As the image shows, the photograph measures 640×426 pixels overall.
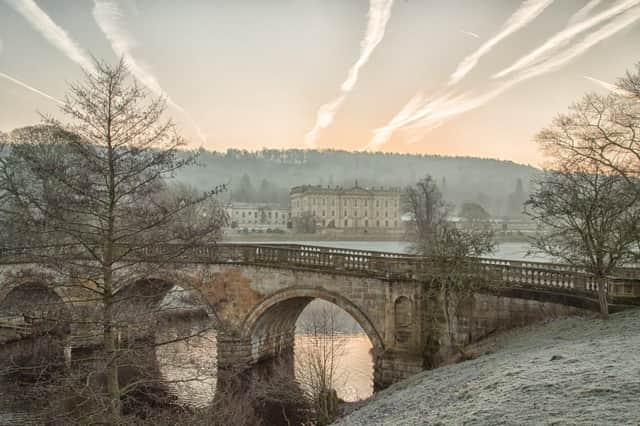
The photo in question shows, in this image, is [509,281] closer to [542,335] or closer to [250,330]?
[542,335]

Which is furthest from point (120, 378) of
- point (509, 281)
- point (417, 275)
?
point (509, 281)

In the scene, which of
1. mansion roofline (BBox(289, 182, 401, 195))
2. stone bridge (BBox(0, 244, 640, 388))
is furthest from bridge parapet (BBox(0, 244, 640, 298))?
mansion roofline (BBox(289, 182, 401, 195))

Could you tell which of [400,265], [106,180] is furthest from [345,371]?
[106,180]

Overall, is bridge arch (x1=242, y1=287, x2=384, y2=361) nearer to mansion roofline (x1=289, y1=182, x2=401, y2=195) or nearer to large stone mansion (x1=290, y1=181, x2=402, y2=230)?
large stone mansion (x1=290, y1=181, x2=402, y2=230)

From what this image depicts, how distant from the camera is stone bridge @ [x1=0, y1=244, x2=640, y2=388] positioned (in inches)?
587

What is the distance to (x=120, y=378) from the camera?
20.7 m

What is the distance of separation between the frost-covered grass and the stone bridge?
4.97ft

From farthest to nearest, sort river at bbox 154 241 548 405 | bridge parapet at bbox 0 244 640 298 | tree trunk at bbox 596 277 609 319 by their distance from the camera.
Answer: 1. river at bbox 154 241 548 405
2. bridge parapet at bbox 0 244 640 298
3. tree trunk at bbox 596 277 609 319

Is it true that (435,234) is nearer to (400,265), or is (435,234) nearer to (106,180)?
(400,265)

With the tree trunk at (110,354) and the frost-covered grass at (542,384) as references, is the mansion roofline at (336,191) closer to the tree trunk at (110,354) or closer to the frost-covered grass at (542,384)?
the frost-covered grass at (542,384)

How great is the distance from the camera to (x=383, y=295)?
1852 cm

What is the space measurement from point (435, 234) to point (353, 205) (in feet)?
291

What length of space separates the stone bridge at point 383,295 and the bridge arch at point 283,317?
5 cm

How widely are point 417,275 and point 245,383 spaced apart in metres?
8.79
